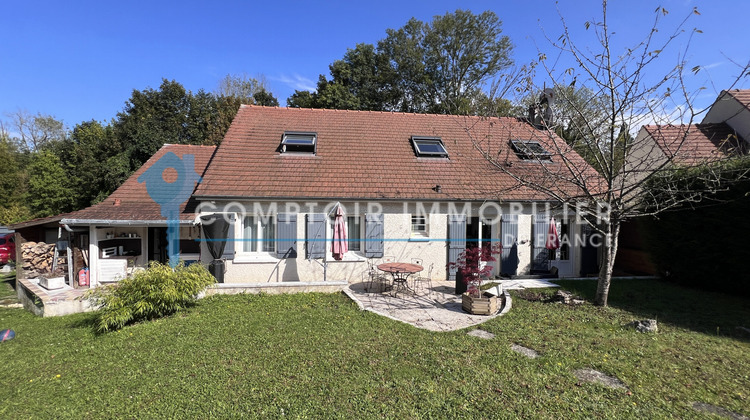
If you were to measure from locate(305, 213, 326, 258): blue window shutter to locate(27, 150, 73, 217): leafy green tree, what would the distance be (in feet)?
85.6

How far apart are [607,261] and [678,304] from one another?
2.46 metres

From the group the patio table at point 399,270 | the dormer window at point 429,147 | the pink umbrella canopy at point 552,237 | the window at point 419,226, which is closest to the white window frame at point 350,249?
the patio table at point 399,270

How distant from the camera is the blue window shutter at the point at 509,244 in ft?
34.6

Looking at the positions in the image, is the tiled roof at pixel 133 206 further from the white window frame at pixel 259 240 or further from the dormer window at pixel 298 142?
the dormer window at pixel 298 142

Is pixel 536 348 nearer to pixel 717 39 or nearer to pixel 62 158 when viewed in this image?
pixel 717 39

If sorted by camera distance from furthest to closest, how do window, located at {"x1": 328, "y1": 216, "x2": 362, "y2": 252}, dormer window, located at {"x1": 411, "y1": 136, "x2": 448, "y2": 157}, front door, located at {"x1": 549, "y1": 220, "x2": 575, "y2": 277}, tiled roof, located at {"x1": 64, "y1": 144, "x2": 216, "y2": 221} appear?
dormer window, located at {"x1": 411, "y1": 136, "x2": 448, "y2": 157}, front door, located at {"x1": 549, "y1": 220, "x2": 575, "y2": 277}, window, located at {"x1": 328, "y1": 216, "x2": 362, "y2": 252}, tiled roof, located at {"x1": 64, "y1": 144, "x2": 216, "y2": 221}

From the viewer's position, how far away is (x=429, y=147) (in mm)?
12320

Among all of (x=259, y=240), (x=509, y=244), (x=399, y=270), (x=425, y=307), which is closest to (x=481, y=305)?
(x=425, y=307)

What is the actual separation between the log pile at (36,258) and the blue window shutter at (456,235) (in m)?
13.5

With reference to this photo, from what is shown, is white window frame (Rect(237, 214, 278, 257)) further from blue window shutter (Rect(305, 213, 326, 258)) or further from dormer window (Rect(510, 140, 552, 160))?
Answer: dormer window (Rect(510, 140, 552, 160))

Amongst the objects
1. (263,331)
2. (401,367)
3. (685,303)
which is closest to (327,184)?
(263,331)

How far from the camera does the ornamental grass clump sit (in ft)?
21.1

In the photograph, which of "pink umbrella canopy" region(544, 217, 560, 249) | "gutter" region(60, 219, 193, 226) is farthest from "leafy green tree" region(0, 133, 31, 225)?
"pink umbrella canopy" region(544, 217, 560, 249)

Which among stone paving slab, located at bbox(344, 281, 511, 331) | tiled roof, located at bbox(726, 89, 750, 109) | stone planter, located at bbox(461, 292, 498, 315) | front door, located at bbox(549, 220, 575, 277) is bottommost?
stone paving slab, located at bbox(344, 281, 511, 331)
